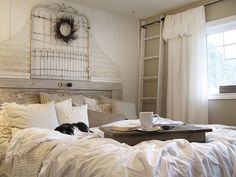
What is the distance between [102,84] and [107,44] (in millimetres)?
631

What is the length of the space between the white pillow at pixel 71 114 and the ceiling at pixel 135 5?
1.61m

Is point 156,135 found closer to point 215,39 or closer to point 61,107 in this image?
point 61,107

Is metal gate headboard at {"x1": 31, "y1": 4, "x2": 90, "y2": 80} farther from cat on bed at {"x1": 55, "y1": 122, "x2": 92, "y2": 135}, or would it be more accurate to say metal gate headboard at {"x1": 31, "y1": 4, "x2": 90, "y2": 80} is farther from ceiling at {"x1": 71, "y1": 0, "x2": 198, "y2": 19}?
cat on bed at {"x1": 55, "y1": 122, "x2": 92, "y2": 135}

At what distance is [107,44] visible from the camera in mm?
3977

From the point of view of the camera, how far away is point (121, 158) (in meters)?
1.27

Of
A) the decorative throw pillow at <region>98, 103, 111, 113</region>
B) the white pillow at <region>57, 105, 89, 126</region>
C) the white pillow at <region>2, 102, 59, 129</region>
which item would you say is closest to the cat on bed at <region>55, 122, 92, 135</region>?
the white pillow at <region>2, 102, 59, 129</region>

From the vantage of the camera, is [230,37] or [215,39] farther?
[215,39]

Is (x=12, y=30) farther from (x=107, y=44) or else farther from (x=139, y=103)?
(x=139, y=103)

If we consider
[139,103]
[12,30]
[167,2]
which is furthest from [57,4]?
[139,103]

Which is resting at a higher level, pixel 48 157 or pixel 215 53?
pixel 215 53

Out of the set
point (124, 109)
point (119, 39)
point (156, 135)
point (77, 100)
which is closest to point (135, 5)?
point (119, 39)

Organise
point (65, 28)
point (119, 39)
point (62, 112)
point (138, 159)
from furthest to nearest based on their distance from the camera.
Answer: point (119, 39) → point (65, 28) → point (62, 112) → point (138, 159)

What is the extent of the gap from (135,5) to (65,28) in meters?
1.02

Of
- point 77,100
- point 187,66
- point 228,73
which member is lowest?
point 77,100
